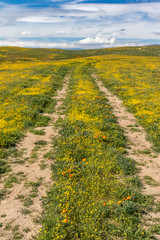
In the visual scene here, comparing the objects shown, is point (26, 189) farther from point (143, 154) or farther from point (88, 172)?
point (143, 154)

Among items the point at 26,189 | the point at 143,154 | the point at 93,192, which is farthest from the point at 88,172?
the point at 143,154

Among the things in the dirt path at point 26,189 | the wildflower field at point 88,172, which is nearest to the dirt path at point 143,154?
the wildflower field at point 88,172

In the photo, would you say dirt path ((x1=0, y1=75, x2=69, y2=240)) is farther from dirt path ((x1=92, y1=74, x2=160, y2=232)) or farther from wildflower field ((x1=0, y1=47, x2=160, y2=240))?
dirt path ((x1=92, y1=74, x2=160, y2=232))

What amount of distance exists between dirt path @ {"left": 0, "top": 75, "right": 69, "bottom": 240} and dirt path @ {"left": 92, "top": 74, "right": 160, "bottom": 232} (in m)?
4.64

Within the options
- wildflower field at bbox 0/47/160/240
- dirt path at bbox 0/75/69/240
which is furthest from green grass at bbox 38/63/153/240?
dirt path at bbox 0/75/69/240

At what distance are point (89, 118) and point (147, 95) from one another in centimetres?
1293

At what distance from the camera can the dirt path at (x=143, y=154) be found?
8.68 m

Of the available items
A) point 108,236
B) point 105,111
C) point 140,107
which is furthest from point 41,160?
point 140,107

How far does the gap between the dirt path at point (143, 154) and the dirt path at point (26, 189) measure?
4641 mm

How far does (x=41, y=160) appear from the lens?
1049cm

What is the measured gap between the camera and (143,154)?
38.1ft

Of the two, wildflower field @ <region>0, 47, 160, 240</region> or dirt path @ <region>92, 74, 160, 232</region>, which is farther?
dirt path @ <region>92, 74, 160, 232</region>

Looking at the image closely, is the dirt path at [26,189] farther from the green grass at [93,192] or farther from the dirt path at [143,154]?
the dirt path at [143,154]

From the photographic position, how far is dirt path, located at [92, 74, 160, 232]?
8677mm
